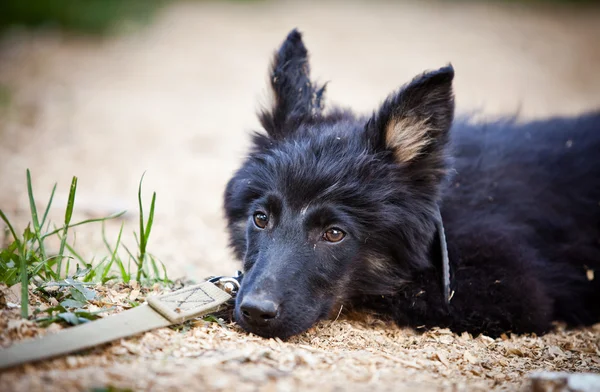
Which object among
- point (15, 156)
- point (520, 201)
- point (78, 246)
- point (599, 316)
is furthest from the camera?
point (15, 156)

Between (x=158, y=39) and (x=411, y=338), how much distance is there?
14848 mm

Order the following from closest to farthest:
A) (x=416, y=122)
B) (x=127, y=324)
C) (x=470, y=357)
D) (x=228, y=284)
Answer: (x=127, y=324) < (x=470, y=357) < (x=228, y=284) < (x=416, y=122)

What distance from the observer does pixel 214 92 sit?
12828 mm

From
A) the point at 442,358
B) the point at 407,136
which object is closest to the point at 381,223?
the point at 407,136

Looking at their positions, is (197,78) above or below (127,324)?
above

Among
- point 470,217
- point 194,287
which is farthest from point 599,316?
point 194,287

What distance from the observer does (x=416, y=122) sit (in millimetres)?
3715

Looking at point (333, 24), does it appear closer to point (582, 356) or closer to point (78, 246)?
point (78, 246)

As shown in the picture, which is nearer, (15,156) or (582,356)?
(582,356)

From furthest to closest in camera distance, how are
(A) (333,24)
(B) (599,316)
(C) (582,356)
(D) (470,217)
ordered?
(A) (333,24) → (B) (599,316) → (D) (470,217) → (C) (582,356)

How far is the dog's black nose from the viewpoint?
3.10 metres

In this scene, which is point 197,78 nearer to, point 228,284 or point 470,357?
point 228,284

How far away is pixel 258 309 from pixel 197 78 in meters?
11.4

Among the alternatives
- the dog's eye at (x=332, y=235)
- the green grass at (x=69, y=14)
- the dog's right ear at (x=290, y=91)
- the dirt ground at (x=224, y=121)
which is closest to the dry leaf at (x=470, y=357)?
the dirt ground at (x=224, y=121)
